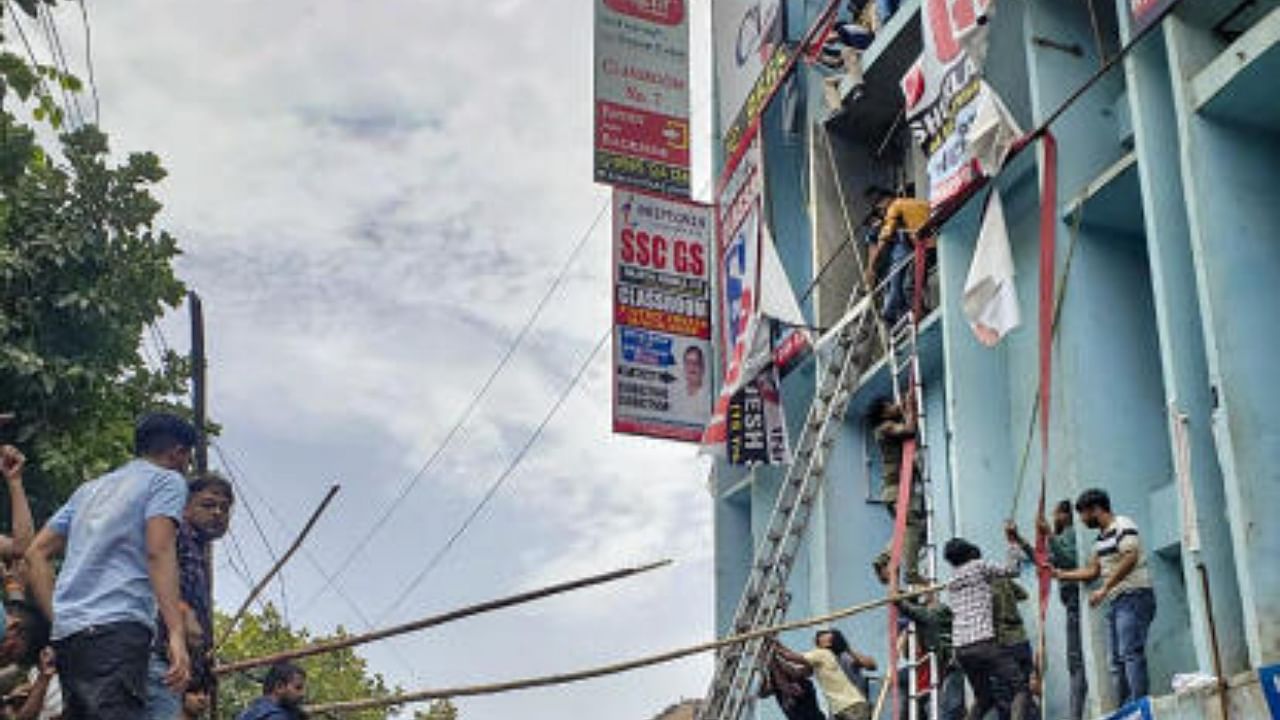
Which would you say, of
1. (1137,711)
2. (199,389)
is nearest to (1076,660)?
(1137,711)

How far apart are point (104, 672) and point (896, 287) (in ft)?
31.2

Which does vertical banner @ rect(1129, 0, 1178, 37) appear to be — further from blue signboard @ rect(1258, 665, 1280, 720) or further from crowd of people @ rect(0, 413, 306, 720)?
crowd of people @ rect(0, 413, 306, 720)

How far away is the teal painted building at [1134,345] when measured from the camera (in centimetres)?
903

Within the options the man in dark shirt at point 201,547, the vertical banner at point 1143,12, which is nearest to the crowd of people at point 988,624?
the vertical banner at point 1143,12

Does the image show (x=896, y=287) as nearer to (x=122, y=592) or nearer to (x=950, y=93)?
(x=950, y=93)

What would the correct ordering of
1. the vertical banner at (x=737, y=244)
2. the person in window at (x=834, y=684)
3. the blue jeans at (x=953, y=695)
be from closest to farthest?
the blue jeans at (x=953, y=695), the person in window at (x=834, y=684), the vertical banner at (x=737, y=244)

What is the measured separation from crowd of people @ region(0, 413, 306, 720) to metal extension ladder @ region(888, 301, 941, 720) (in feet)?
19.9

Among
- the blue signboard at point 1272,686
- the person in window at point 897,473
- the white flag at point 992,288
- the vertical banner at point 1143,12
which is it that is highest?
the vertical banner at point 1143,12

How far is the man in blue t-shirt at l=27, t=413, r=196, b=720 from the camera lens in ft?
16.8

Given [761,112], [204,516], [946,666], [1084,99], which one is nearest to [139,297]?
[204,516]

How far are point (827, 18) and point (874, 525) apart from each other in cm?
488

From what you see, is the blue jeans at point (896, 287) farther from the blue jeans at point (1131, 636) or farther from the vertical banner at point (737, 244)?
the blue jeans at point (1131, 636)

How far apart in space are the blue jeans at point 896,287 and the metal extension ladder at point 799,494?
0.59 ft

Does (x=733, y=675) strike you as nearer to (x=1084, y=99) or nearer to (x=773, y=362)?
(x=773, y=362)
